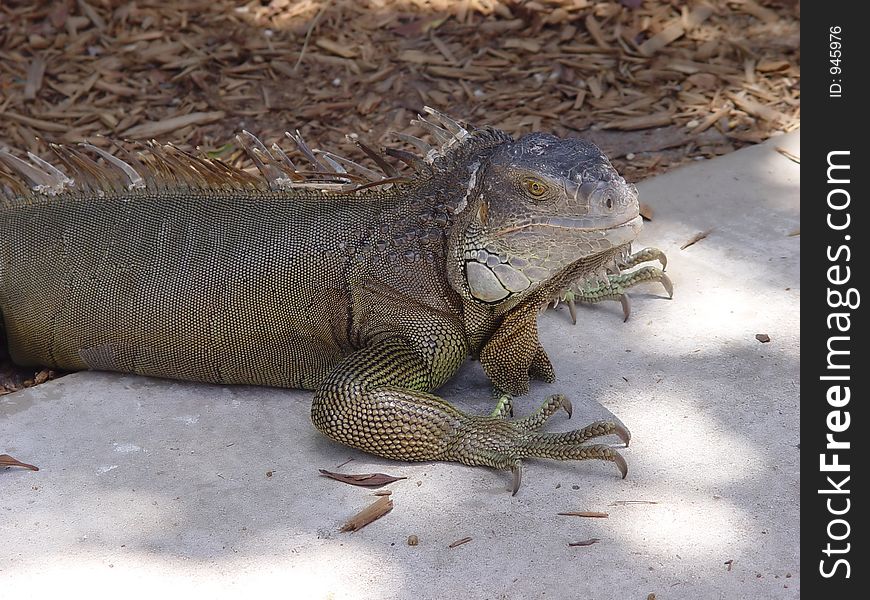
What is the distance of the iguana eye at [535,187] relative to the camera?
3.48 meters

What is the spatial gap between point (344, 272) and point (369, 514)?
40.6 inches

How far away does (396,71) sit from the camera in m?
7.05

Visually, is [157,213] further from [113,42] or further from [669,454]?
[113,42]

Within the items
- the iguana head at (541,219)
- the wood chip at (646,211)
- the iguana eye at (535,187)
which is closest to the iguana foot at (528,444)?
the iguana head at (541,219)

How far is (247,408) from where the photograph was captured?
421cm

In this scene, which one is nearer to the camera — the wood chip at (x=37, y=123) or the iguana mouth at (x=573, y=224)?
the iguana mouth at (x=573, y=224)

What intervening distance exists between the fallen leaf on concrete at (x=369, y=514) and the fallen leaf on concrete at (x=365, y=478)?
4.1 inches

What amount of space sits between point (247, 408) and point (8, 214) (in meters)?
1.55

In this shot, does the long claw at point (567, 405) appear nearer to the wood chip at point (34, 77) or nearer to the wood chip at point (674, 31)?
the wood chip at point (674, 31)

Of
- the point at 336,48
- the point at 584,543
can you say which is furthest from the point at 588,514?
the point at 336,48

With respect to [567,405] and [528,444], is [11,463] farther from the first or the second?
[567,405]

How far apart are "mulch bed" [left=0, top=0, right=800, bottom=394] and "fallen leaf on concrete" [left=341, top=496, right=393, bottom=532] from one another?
3.21 metres

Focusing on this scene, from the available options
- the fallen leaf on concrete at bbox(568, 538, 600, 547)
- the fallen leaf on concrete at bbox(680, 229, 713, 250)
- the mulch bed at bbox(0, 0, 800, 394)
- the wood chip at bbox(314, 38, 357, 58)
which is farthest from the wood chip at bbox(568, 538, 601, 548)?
the wood chip at bbox(314, 38, 357, 58)
